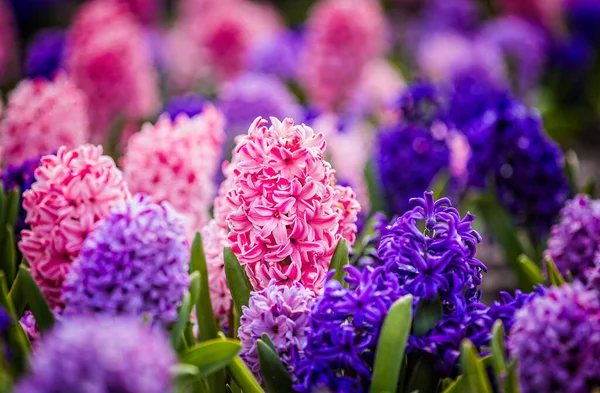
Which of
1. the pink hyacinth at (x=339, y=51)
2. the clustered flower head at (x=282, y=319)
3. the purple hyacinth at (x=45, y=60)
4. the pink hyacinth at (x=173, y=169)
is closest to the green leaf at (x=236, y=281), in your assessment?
the clustered flower head at (x=282, y=319)

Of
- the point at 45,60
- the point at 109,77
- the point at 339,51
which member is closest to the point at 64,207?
the point at 109,77

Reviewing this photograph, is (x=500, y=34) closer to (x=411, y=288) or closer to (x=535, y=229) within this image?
(x=535, y=229)

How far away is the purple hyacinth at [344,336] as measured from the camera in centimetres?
149

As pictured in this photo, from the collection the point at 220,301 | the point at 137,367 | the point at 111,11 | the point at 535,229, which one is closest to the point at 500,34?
the point at 111,11

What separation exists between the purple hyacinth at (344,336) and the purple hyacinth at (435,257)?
0.20 ft

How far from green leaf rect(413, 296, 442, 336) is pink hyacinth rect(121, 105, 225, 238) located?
2.93ft

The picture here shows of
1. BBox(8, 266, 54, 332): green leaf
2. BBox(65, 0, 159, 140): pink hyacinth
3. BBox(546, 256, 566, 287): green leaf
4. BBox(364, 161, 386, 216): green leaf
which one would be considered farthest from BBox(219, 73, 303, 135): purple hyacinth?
BBox(8, 266, 54, 332): green leaf

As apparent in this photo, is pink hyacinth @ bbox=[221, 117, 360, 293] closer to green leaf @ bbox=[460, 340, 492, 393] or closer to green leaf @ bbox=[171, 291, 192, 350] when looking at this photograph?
green leaf @ bbox=[171, 291, 192, 350]

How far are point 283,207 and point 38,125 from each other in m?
→ 1.47

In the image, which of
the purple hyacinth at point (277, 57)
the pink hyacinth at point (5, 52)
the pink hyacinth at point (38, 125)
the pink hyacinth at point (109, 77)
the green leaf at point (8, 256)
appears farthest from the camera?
the pink hyacinth at point (5, 52)

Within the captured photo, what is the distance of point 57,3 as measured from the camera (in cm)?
874

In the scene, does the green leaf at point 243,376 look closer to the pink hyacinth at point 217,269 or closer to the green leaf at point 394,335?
the green leaf at point 394,335

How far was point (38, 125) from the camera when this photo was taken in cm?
276

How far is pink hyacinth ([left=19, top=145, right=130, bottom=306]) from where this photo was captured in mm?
1780
